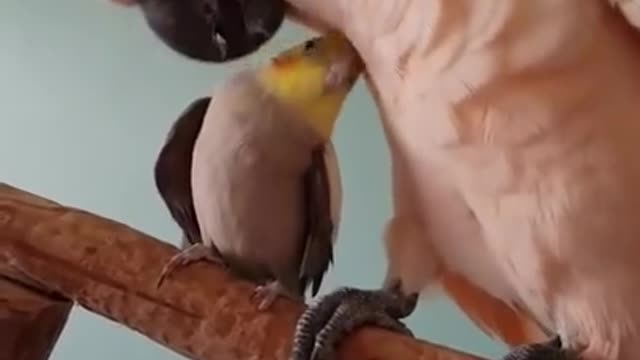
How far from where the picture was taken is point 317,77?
1.05m

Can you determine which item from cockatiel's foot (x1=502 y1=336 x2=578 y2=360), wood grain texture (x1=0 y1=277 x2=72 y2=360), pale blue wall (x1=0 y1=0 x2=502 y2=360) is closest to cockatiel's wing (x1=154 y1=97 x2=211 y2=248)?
wood grain texture (x1=0 y1=277 x2=72 y2=360)

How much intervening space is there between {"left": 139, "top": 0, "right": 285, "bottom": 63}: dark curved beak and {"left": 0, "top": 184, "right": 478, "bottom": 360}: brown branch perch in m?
0.14

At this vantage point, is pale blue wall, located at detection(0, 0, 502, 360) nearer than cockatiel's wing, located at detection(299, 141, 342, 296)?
No

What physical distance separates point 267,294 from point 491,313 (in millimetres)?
228

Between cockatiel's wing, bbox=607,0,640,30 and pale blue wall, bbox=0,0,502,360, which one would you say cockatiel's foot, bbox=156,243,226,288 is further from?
pale blue wall, bbox=0,0,502,360

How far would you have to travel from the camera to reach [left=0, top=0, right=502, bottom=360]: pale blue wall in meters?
1.69

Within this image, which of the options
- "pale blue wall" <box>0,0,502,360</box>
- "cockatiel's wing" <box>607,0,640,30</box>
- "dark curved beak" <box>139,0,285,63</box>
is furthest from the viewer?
"pale blue wall" <box>0,0,502,360</box>

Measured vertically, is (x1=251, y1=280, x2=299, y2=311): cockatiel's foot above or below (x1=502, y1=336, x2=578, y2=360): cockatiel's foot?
below

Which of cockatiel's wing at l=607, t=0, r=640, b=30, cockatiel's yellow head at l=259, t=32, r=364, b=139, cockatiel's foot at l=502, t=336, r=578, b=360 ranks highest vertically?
cockatiel's wing at l=607, t=0, r=640, b=30

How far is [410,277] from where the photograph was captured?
108 centimetres

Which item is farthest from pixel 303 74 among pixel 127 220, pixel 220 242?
pixel 127 220

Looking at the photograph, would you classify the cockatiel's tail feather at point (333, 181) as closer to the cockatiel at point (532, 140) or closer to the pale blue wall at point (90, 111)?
the cockatiel at point (532, 140)

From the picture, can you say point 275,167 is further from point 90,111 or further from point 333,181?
point 90,111

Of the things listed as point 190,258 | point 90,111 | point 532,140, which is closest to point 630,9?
point 532,140
